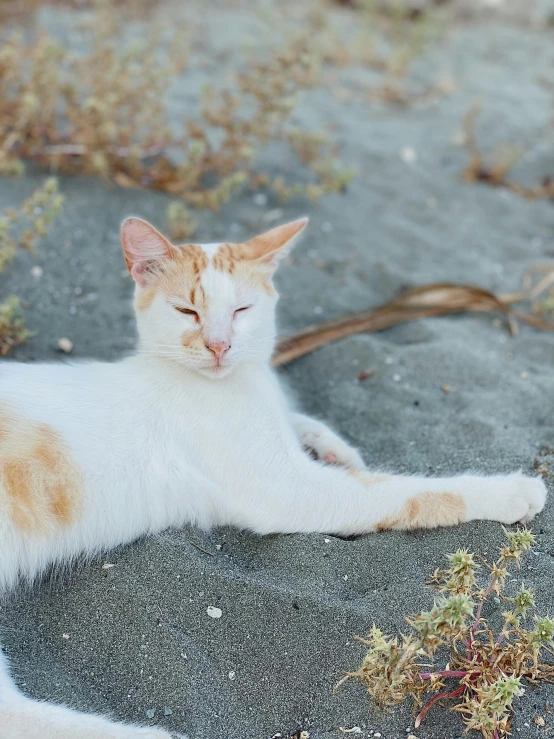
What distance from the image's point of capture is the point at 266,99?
391cm

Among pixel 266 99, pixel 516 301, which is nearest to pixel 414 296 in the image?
pixel 516 301

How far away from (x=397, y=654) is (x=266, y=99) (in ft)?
9.99

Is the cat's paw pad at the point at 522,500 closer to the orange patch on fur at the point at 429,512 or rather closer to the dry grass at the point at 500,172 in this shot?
the orange patch on fur at the point at 429,512

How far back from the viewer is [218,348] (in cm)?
222

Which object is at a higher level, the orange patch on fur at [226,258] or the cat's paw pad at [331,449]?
the orange patch on fur at [226,258]

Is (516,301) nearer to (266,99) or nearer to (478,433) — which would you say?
(478,433)

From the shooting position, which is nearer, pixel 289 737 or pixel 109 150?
pixel 289 737

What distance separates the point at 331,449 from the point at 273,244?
694 mm

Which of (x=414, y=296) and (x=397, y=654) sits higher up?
(x=397, y=654)

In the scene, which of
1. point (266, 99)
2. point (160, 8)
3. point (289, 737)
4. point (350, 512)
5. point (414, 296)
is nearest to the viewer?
point (289, 737)

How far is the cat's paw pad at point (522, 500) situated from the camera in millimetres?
2189

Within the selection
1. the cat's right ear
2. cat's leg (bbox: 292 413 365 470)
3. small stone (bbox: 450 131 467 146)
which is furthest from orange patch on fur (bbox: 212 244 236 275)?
small stone (bbox: 450 131 467 146)

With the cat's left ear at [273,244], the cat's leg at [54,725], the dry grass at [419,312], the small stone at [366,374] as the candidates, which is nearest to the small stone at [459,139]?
the dry grass at [419,312]

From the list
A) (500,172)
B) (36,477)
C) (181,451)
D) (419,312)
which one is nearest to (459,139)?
(500,172)
